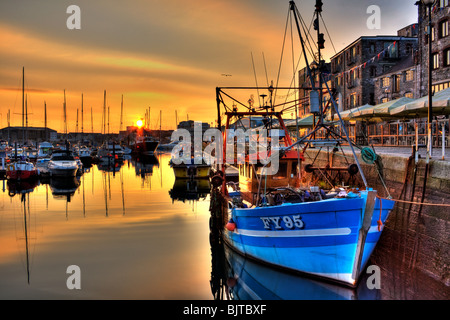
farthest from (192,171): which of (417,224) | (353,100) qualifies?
(417,224)

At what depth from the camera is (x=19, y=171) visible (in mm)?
39781

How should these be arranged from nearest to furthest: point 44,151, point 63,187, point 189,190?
1. point 189,190
2. point 63,187
3. point 44,151

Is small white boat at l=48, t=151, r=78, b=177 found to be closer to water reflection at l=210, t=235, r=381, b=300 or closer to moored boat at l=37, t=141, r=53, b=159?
moored boat at l=37, t=141, r=53, b=159

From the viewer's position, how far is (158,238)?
58.5 feet

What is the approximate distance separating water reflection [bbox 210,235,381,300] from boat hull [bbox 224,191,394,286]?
0.30 m

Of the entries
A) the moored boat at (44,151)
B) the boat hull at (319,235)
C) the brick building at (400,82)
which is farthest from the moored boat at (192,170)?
the moored boat at (44,151)

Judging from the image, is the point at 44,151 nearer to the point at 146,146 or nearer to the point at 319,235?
the point at 146,146

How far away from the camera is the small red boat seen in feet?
130

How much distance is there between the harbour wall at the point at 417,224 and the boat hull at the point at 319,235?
4.28ft

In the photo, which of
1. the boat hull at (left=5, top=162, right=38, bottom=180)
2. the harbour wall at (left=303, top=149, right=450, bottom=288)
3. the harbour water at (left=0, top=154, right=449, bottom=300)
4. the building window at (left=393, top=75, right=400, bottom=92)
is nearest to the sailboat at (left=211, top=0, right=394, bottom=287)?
the harbour water at (left=0, top=154, right=449, bottom=300)

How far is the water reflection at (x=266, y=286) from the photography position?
10336 mm

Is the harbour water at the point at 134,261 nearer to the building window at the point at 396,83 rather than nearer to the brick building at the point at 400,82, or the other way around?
the brick building at the point at 400,82

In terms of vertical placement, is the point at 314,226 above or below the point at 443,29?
below

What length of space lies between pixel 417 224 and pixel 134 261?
9.81 m
